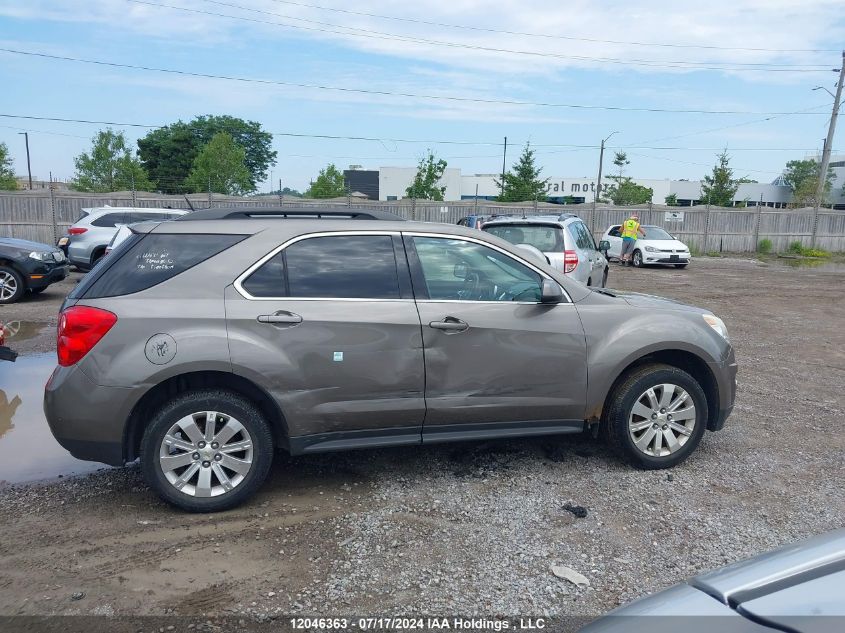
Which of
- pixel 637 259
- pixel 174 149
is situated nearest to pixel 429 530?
pixel 637 259

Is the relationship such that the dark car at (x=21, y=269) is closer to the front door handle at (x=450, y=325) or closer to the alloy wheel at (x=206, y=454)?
the alloy wheel at (x=206, y=454)

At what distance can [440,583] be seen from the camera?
11.7ft

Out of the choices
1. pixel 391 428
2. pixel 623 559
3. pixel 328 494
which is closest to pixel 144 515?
pixel 328 494

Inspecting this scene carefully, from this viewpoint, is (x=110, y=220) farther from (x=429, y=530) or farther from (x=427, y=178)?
(x=427, y=178)

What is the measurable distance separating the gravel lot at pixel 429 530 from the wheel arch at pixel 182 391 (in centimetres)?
48

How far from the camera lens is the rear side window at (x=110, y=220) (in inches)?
A: 639

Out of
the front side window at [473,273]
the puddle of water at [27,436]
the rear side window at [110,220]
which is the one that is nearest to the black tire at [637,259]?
the rear side window at [110,220]

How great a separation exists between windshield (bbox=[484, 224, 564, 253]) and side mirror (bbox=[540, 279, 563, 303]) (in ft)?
18.8

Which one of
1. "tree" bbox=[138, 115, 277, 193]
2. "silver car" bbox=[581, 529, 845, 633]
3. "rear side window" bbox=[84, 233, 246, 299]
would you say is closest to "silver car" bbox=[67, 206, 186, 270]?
"rear side window" bbox=[84, 233, 246, 299]

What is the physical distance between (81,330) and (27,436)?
2.08m

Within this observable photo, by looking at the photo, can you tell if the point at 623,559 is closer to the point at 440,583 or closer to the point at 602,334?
the point at 440,583

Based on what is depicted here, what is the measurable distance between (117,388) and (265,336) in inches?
35.1

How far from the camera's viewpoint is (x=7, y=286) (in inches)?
492

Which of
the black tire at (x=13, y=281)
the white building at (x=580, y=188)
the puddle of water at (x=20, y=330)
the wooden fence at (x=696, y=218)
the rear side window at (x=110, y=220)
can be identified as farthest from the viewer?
the white building at (x=580, y=188)
